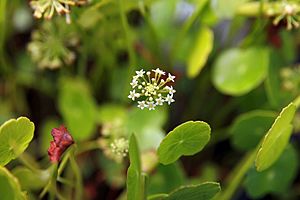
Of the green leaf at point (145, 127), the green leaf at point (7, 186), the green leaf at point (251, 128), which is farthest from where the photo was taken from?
the green leaf at point (145, 127)

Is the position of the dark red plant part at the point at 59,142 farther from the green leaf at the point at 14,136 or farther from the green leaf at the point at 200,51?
the green leaf at the point at 200,51

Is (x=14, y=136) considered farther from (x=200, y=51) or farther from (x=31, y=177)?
(x=200, y=51)

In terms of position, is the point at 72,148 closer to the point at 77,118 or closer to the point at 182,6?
the point at 77,118

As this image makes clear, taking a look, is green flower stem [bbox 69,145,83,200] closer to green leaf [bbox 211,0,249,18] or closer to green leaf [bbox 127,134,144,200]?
green leaf [bbox 127,134,144,200]

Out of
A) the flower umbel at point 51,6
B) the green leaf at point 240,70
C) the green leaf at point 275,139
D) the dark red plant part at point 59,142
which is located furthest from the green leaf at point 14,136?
the green leaf at point 240,70

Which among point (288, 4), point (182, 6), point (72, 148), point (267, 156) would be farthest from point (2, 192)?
point (182, 6)

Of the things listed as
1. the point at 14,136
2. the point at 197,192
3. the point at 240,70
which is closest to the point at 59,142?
the point at 14,136
